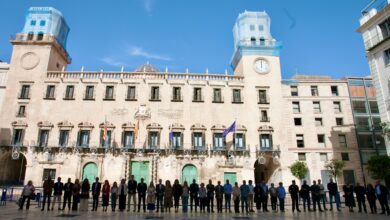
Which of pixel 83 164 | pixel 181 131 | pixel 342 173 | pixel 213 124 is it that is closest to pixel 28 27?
pixel 83 164

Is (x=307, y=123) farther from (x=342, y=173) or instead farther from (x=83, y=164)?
(x=83, y=164)

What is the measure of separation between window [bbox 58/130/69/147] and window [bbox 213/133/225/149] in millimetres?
16545

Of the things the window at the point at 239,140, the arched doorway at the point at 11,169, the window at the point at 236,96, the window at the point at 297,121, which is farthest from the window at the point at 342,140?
the arched doorway at the point at 11,169

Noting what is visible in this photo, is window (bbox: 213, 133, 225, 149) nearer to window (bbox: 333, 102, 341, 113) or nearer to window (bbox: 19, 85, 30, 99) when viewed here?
window (bbox: 333, 102, 341, 113)

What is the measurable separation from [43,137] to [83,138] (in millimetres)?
4369

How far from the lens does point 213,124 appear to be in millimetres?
31828

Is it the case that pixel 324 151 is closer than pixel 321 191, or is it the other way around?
pixel 321 191

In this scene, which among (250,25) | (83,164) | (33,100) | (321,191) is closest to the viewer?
(321,191)

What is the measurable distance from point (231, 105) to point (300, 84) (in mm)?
13298

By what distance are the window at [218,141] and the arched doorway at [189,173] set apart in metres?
3.51

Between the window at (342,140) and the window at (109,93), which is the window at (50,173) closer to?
the window at (109,93)

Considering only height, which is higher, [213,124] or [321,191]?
[213,124]

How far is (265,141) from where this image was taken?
31906 mm

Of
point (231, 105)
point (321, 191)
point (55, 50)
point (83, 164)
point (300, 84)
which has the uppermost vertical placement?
point (55, 50)
